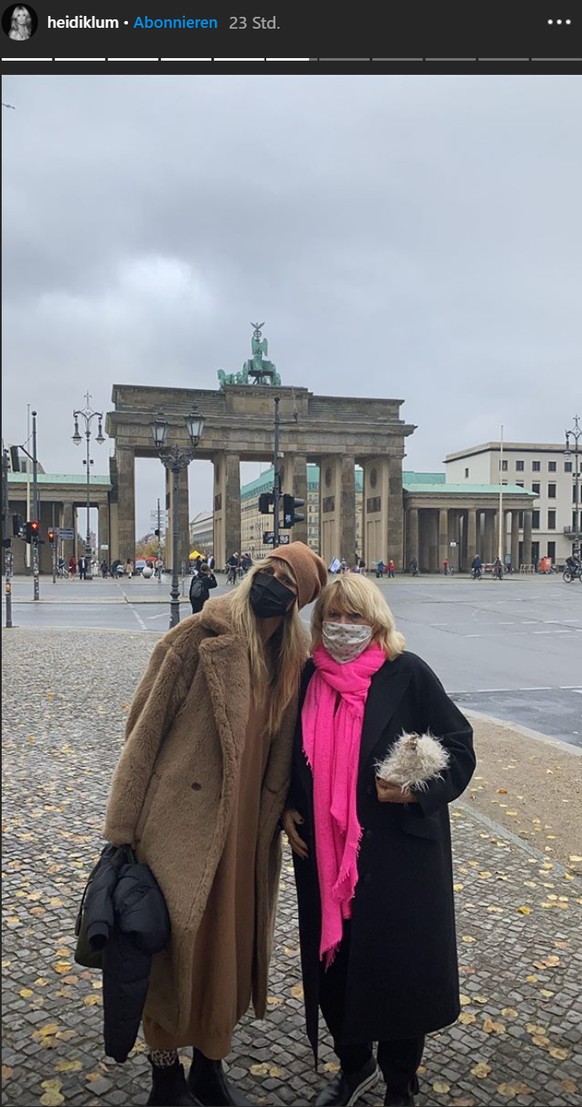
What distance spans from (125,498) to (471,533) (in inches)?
1355

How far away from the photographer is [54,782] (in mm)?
7250

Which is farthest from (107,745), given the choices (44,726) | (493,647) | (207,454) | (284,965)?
(207,454)

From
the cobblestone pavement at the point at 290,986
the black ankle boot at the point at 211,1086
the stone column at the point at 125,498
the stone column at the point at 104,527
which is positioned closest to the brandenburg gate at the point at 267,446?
the stone column at the point at 125,498

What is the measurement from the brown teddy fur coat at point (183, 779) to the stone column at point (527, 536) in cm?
8234

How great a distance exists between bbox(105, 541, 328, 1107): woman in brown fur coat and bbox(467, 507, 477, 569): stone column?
252 feet

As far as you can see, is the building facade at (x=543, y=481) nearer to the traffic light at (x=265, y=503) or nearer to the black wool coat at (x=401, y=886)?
the traffic light at (x=265, y=503)

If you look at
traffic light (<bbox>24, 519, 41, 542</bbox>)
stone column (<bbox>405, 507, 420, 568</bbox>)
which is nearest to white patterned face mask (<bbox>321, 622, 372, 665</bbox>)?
traffic light (<bbox>24, 519, 41, 542</bbox>)

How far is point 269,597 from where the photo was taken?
282 centimetres

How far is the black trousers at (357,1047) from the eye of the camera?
9.27 ft

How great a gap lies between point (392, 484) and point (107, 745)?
6614cm

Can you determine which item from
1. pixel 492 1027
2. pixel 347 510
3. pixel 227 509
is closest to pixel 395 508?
pixel 347 510

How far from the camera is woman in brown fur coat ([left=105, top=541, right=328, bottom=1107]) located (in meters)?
2.62

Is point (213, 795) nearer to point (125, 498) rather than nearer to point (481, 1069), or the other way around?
point (481, 1069)
